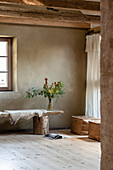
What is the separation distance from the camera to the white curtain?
25.8 feet

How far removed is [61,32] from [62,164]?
14.3 feet

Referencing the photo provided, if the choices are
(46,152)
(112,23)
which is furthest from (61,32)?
(112,23)

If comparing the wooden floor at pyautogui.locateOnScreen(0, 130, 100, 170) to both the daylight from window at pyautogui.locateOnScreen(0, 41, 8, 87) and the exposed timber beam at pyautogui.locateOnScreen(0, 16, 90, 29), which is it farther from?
the exposed timber beam at pyautogui.locateOnScreen(0, 16, 90, 29)

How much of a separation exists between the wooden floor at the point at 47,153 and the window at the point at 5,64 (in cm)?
144

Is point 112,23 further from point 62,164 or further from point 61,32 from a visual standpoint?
point 61,32

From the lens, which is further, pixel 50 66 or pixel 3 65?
pixel 50 66

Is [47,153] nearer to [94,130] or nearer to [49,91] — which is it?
[94,130]

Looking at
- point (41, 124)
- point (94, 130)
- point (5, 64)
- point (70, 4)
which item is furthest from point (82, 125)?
point (70, 4)

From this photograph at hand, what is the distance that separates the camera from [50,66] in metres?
8.13

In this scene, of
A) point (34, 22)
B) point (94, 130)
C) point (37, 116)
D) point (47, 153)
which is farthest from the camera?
point (34, 22)

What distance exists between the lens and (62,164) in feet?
15.5

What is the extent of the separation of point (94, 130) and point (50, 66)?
226 cm

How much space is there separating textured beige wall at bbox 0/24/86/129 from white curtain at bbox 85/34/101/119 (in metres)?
0.26

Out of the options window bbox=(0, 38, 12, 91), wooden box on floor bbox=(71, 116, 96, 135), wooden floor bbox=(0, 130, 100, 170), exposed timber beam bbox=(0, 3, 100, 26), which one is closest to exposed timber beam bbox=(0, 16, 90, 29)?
window bbox=(0, 38, 12, 91)
